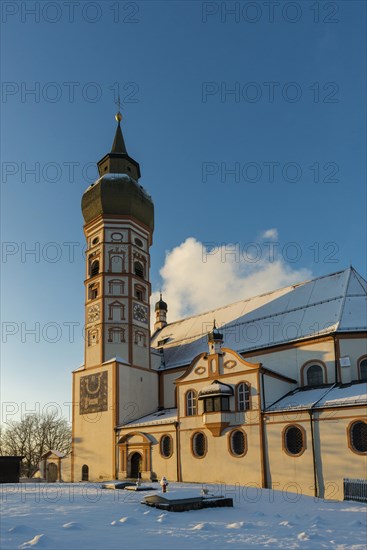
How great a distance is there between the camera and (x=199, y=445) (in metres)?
31.3

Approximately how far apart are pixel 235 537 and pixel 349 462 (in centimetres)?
1454

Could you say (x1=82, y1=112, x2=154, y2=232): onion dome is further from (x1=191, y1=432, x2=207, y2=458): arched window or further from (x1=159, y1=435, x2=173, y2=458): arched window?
(x1=191, y1=432, x2=207, y2=458): arched window

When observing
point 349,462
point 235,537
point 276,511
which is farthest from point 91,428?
point 235,537

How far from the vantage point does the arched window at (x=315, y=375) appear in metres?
31.7

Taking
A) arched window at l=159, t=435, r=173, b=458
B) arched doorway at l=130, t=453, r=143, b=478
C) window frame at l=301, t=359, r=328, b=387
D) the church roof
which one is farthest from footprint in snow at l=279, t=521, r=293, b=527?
arched doorway at l=130, t=453, r=143, b=478

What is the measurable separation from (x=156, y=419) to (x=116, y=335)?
23.9 feet

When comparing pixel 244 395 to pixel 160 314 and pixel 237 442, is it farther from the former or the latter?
pixel 160 314

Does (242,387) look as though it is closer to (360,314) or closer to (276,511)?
(360,314)

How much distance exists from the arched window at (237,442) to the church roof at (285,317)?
702 cm

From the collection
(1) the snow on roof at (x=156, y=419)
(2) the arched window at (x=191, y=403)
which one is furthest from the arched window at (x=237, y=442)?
(1) the snow on roof at (x=156, y=419)

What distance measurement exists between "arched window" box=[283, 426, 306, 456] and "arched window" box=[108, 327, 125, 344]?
15.5 metres

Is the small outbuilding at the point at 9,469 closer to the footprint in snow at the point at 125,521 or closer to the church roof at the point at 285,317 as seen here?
the footprint in snow at the point at 125,521

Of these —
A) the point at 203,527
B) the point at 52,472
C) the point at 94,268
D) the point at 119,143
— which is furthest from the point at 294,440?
the point at 119,143

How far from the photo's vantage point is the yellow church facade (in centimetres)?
2728
